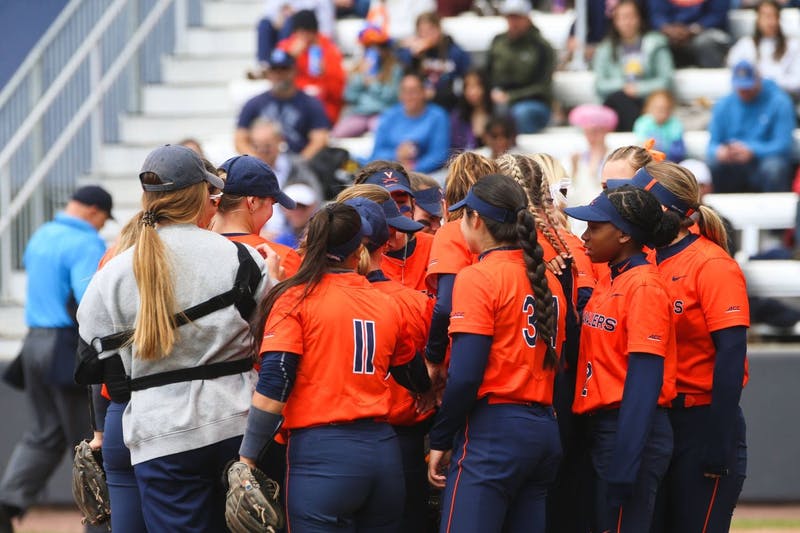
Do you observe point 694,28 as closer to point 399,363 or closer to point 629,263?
point 629,263

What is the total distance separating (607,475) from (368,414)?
33.8 inches

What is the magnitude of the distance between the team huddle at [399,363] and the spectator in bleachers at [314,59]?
20.3 feet

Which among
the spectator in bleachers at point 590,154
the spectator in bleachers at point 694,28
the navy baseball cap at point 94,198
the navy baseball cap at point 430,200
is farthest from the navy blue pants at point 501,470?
the spectator in bleachers at point 694,28

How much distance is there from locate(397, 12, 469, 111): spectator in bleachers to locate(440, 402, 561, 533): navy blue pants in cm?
625

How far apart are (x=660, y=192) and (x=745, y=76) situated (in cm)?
528

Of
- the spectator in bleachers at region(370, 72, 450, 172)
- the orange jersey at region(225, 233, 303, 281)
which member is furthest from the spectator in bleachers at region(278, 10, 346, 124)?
the orange jersey at region(225, 233, 303, 281)

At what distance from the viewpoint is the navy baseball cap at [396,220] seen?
4.55m

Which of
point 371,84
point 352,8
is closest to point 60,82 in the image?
point 371,84

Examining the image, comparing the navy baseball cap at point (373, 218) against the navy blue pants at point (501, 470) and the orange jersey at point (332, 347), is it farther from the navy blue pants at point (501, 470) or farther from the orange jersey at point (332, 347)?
the navy blue pants at point (501, 470)

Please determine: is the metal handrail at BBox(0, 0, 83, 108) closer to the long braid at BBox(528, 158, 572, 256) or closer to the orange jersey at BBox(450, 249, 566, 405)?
the long braid at BBox(528, 158, 572, 256)

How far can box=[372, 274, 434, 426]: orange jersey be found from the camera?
4.31m

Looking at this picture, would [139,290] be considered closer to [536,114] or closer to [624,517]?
[624,517]

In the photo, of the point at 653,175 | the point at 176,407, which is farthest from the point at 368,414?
the point at 653,175

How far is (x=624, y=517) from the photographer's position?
426 cm
